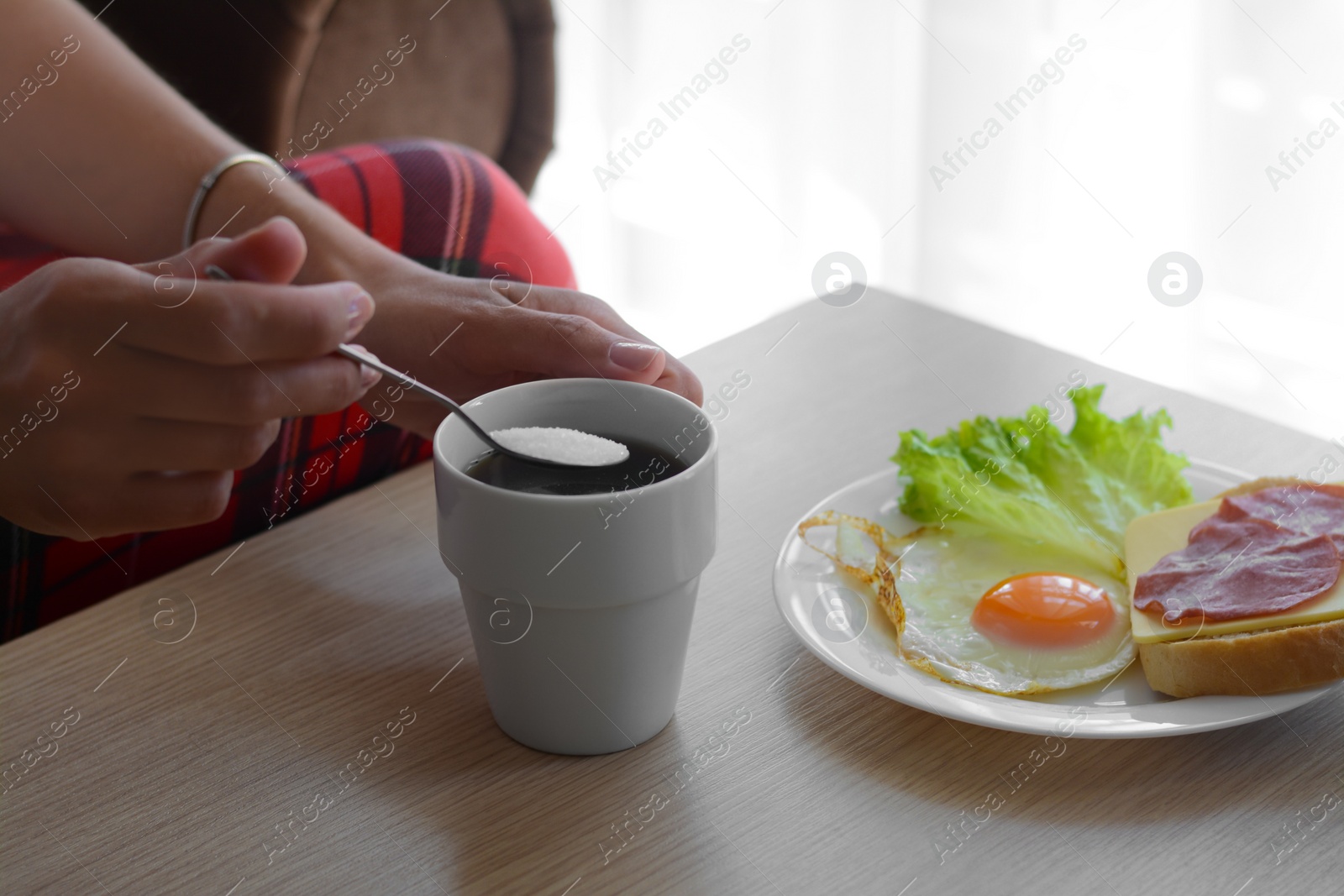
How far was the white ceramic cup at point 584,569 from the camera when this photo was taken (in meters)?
0.63

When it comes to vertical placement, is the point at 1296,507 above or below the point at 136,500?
above

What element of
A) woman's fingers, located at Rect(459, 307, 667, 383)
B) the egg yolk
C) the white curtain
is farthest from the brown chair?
the egg yolk

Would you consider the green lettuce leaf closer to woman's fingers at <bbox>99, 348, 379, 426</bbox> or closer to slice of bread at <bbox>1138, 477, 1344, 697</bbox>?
slice of bread at <bbox>1138, 477, 1344, 697</bbox>

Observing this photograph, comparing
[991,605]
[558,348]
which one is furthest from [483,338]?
[991,605]

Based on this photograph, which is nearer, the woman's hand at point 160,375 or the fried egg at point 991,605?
the woman's hand at point 160,375

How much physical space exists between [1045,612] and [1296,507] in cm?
20

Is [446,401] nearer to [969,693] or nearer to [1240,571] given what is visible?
[969,693]

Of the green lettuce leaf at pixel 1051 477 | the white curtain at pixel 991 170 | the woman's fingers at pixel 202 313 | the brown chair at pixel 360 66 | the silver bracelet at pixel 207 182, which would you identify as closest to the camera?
the woman's fingers at pixel 202 313

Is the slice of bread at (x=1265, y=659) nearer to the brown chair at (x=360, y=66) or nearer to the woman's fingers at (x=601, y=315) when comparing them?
the woman's fingers at (x=601, y=315)

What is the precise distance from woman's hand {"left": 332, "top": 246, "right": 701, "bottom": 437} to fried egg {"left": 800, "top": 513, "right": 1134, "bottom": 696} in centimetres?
19

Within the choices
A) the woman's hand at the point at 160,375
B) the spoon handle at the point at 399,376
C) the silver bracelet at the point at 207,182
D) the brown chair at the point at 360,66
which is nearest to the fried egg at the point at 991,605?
the spoon handle at the point at 399,376

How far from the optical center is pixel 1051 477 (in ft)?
3.22

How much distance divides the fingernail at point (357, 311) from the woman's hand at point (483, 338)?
0.20m

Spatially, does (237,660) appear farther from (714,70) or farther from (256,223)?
(714,70)
